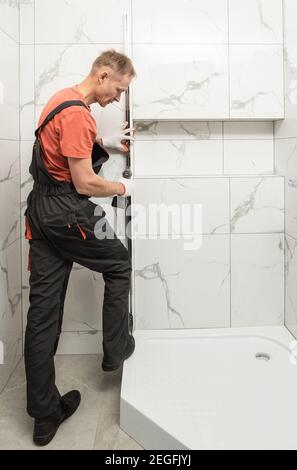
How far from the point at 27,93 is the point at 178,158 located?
0.81 metres

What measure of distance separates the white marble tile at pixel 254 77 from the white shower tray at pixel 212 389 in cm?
112

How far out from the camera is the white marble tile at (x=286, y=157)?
190 centimetres

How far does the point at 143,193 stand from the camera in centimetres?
202

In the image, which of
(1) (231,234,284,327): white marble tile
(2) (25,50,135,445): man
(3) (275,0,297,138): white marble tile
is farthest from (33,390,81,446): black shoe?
(3) (275,0,297,138): white marble tile

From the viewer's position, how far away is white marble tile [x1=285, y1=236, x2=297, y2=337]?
1966 mm

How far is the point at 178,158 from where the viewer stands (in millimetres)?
2127

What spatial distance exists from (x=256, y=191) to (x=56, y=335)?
117 centimetres

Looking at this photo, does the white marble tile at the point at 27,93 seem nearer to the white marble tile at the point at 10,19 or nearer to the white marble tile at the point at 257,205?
the white marble tile at the point at 10,19

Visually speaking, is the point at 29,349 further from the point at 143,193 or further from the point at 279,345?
the point at 279,345

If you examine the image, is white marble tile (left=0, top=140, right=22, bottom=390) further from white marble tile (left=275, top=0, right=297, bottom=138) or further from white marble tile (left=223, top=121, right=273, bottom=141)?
white marble tile (left=275, top=0, right=297, bottom=138)

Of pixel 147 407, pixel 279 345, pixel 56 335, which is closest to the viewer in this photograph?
pixel 147 407

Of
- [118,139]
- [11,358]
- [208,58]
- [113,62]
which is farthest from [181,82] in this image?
[11,358]

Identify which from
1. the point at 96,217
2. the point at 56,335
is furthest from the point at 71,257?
the point at 56,335

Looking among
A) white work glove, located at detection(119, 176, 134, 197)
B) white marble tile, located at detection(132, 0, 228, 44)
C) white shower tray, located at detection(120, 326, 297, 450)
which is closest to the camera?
white shower tray, located at detection(120, 326, 297, 450)
